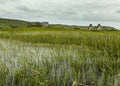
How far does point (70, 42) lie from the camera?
90.8 feet

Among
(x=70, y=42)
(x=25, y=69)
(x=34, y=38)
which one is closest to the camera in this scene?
(x=25, y=69)

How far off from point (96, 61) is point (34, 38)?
1842 cm

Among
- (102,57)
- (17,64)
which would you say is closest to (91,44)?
(102,57)

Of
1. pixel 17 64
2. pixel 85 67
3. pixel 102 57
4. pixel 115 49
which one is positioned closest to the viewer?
pixel 17 64

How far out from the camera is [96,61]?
591 inches

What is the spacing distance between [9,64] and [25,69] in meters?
2.06

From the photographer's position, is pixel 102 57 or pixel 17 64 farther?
pixel 102 57

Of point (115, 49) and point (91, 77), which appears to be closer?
point (91, 77)

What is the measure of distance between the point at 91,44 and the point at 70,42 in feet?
13.2

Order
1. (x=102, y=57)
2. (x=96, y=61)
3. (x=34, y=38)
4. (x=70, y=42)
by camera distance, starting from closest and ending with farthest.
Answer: (x=96, y=61) < (x=102, y=57) < (x=70, y=42) < (x=34, y=38)

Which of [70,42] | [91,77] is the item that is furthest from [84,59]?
[70,42]

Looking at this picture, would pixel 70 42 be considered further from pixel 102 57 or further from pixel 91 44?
pixel 102 57

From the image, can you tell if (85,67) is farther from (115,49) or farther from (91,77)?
(115,49)

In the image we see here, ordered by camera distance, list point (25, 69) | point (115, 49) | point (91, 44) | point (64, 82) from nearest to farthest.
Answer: point (64, 82) → point (25, 69) → point (115, 49) → point (91, 44)
